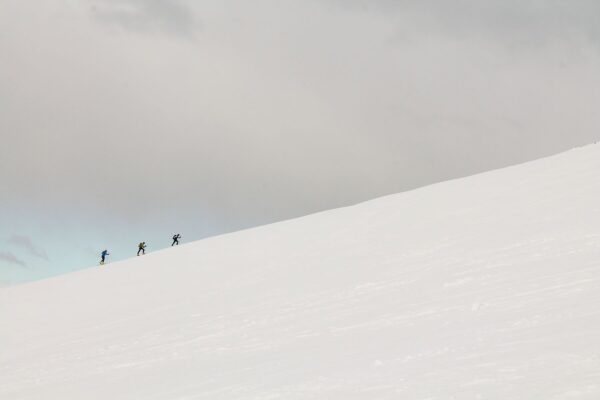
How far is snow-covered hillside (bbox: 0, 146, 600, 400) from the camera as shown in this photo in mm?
6691

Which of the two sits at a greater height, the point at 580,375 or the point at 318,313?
the point at 318,313

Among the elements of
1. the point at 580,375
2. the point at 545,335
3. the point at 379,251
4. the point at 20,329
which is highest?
the point at 379,251

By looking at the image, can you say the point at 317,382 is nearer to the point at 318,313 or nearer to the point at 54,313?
the point at 318,313

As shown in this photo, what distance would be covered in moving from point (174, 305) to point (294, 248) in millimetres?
4594

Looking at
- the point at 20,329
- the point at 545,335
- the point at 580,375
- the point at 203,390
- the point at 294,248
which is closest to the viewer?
the point at 580,375

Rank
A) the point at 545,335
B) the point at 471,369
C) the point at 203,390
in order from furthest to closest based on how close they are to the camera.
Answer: the point at 203,390 < the point at 545,335 < the point at 471,369

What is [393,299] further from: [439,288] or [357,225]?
[357,225]

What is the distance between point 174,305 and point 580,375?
10.2 meters

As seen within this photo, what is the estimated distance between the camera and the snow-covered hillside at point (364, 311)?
22.0 feet

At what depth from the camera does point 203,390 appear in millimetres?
7895

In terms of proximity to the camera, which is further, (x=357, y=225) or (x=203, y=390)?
(x=357, y=225)

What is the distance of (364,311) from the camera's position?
10.1m

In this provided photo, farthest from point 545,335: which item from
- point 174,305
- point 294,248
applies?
point 294,248

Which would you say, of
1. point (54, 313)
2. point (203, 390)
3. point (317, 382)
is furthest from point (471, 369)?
point (54, 313)
